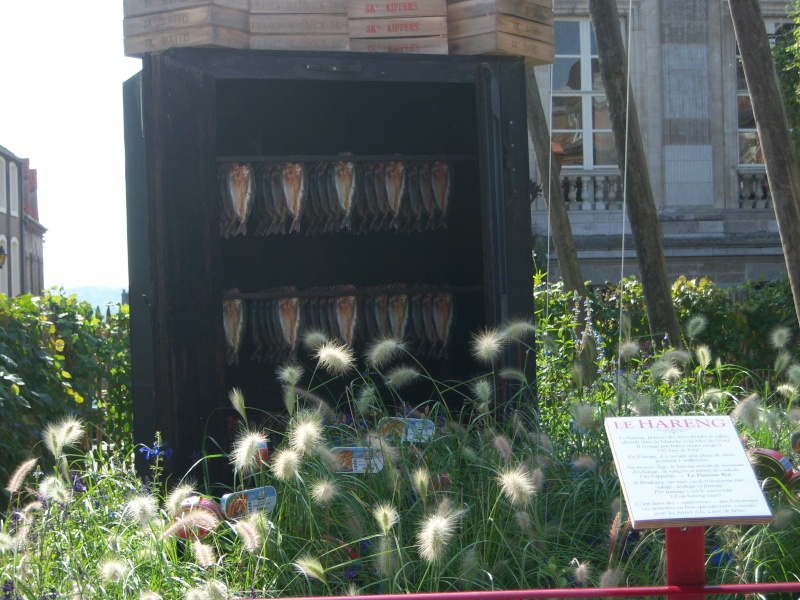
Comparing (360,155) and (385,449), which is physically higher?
(360,155)

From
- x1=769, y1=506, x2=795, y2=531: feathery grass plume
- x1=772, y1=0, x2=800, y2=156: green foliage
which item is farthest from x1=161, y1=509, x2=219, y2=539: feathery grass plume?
x1=772, y1=0, x2=800, y2=156: green foliage

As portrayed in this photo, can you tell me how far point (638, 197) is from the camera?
7.36m

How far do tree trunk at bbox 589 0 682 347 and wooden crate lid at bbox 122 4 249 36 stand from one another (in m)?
3.14

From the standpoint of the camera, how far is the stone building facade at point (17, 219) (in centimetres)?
3791

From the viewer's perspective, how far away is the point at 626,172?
7.20 m

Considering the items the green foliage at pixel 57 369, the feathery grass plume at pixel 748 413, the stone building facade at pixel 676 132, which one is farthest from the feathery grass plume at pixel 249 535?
the stone building facade at pixel 676 132

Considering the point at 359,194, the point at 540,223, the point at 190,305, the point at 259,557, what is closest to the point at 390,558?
the point at 259,557

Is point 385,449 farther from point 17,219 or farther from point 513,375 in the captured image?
point 17,219

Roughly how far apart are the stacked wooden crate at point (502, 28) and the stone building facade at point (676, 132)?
1175cm

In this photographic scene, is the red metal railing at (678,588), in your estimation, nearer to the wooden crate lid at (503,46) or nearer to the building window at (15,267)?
the wooden crate lid at (503,46)

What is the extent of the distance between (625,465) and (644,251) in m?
4.51

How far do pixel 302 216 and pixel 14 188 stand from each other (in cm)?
3672

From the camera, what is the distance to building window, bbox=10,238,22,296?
129 ft

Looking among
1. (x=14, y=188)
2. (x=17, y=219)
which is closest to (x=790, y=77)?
(x=14, y=188)
